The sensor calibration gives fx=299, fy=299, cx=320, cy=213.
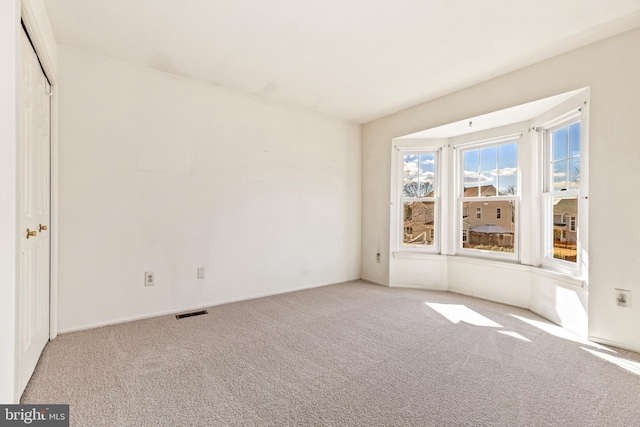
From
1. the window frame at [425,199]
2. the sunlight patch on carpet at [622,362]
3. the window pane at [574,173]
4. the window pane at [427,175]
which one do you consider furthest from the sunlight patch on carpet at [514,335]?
the window pane at [427,175]

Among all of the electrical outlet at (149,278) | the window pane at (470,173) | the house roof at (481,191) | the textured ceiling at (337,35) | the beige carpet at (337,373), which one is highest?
the textured ceiling at (337,35)

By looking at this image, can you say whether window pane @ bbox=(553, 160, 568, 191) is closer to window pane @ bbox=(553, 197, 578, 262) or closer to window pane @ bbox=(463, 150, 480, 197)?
window pane @ bbox=(553, 197, 578, 262)

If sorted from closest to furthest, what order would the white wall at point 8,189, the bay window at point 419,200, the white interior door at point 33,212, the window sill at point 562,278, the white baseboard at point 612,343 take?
→ 1. the white wall at point 8,189
2. the white interior door at point 33,212
3. the white baseboard at point 612,343
4. the window sill at point 562,278
5. the bay window at point 419,200

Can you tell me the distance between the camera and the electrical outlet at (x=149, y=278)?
3146 millimetres

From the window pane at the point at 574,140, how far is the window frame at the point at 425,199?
5.21ft

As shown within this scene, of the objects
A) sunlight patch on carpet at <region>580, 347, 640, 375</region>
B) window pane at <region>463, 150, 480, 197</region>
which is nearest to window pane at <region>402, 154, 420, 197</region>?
window pane at <region>463, 150, 480, 197</region>

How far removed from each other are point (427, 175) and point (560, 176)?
1675mm

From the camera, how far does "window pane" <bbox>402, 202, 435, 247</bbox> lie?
459 centimetres

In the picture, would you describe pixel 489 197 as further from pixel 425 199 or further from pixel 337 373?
pixel 337 373

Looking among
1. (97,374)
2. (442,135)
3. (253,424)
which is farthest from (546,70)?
(97,374)

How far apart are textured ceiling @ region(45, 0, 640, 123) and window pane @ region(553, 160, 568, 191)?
1.15 meters

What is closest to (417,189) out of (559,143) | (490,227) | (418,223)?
(418,223)

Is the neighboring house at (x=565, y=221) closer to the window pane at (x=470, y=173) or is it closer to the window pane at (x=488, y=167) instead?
the window pane at (x=488, y=167)

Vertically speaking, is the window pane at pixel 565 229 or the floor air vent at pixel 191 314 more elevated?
the window pane at pixel 565 229
